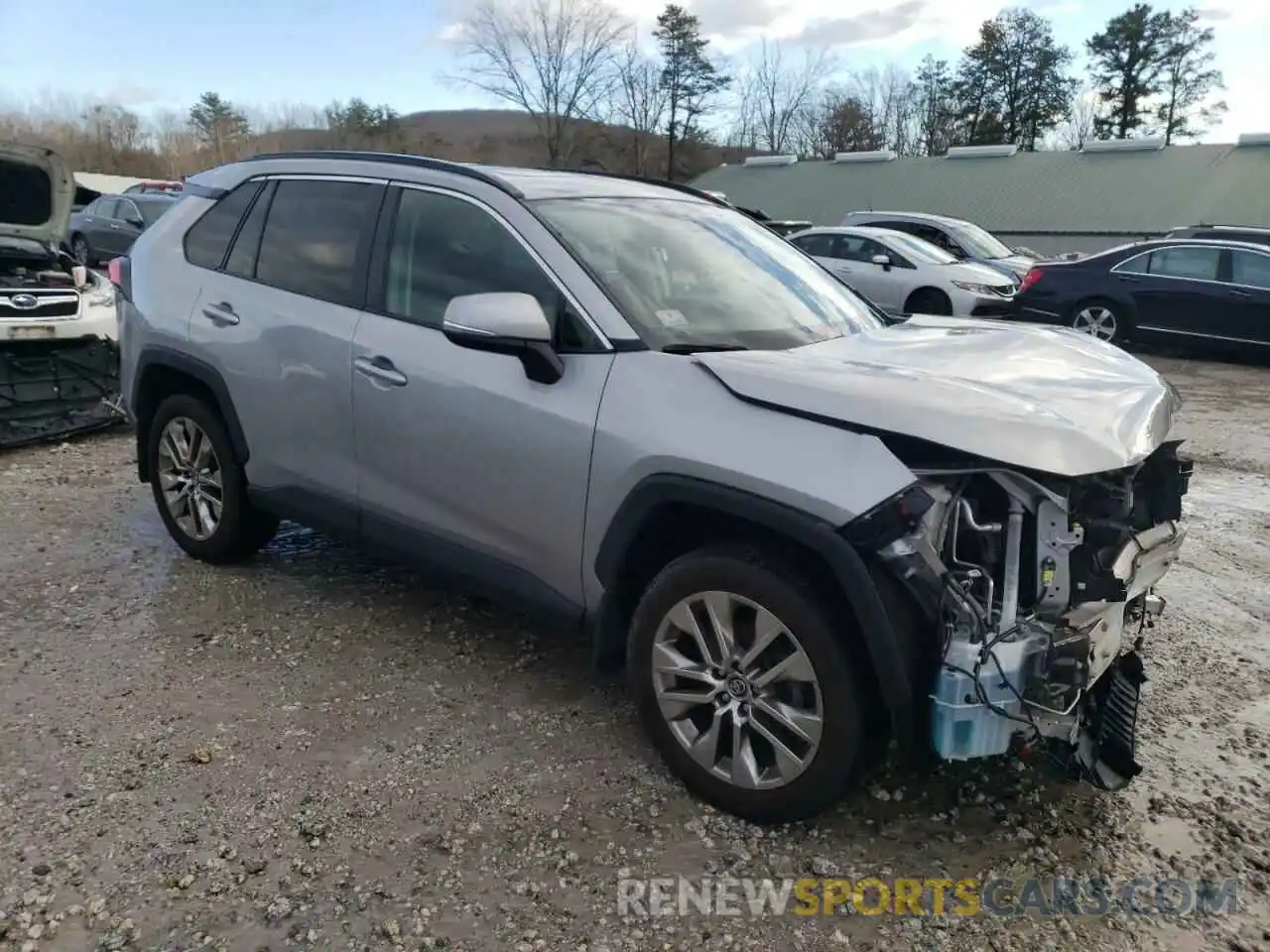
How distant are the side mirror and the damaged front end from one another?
1.20 meters

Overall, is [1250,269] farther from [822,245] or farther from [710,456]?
[710,456]

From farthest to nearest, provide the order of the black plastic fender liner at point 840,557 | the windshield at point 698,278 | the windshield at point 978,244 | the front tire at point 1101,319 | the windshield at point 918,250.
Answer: the windshield at point 978,244, the windshield at point 918,250, the front tire at point 1101,319, the windshield at point 698,278, the black plastic fender liner at point 840,557

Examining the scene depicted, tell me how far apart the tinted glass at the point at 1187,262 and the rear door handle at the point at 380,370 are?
11621mm

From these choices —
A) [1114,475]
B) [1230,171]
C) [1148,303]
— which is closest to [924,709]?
[1114,475]

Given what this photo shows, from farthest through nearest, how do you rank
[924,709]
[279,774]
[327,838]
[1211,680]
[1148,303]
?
[1148,303] → [1211,680] → [279,774] → [327,838] → [924,709]

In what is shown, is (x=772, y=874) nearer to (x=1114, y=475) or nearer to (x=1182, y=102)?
(x=1114, y=475)

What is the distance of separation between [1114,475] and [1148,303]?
1101 cm

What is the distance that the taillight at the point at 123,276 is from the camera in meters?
4.73

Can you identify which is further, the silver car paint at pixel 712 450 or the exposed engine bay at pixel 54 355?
the exposed engine bay at pixel 54 355

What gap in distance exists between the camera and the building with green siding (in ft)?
96.7

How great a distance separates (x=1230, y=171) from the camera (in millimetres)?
30141

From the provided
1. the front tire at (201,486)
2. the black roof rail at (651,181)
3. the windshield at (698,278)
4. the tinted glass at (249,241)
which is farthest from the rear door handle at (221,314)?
the windshield at (698,278)

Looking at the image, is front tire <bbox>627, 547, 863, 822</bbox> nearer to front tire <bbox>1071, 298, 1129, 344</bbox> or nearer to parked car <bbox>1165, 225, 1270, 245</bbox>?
front tire <bbox>1071, 298, 1129, 344</bbox>

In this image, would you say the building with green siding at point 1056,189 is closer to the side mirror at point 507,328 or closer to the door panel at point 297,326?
the door panel at point 297,326
